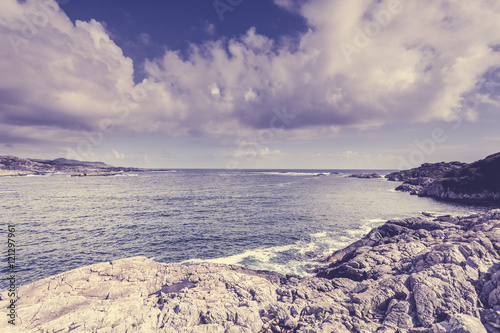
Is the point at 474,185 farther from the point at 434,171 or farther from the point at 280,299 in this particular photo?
the point at 280,299

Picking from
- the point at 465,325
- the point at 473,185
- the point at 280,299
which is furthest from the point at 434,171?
the point at 280,299

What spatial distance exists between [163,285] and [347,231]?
131 feet

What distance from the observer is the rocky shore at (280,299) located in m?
14.2

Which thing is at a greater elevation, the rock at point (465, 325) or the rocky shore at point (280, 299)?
the rock at point (465, 325)

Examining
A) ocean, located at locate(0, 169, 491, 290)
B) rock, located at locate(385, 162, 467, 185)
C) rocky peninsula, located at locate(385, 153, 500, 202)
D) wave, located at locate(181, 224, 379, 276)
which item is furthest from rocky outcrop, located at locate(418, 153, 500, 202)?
wave, located at locate(181, 224, 379, 276)

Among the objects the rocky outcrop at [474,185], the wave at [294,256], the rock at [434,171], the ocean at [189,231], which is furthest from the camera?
the rock at [434,171]

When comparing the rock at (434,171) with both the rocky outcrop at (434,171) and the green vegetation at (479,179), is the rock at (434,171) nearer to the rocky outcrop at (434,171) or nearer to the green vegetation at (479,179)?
the rocky outcrop at (434,171)

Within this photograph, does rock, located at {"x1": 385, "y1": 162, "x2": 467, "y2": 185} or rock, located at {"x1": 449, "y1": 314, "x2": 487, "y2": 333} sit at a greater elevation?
rock, located at {"x1": 385, "y1": 162, "x2": 467, "y2": 185}

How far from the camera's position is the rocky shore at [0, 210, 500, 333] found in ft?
46.7

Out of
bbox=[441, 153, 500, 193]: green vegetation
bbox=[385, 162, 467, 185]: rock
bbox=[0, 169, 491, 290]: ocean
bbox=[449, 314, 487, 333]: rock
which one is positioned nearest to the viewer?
bbox=[449, 314, 487, 333]: rock

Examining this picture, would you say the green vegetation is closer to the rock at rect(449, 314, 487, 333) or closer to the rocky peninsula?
the rocky peninsula

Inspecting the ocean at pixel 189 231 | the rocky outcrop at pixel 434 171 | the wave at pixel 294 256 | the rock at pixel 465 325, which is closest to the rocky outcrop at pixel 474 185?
the ocean at pixel 189 231

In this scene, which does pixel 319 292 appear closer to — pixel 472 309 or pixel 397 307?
pixel 397 307

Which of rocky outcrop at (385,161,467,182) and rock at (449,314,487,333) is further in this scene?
rocky outcrop at (385,161,467,182)
